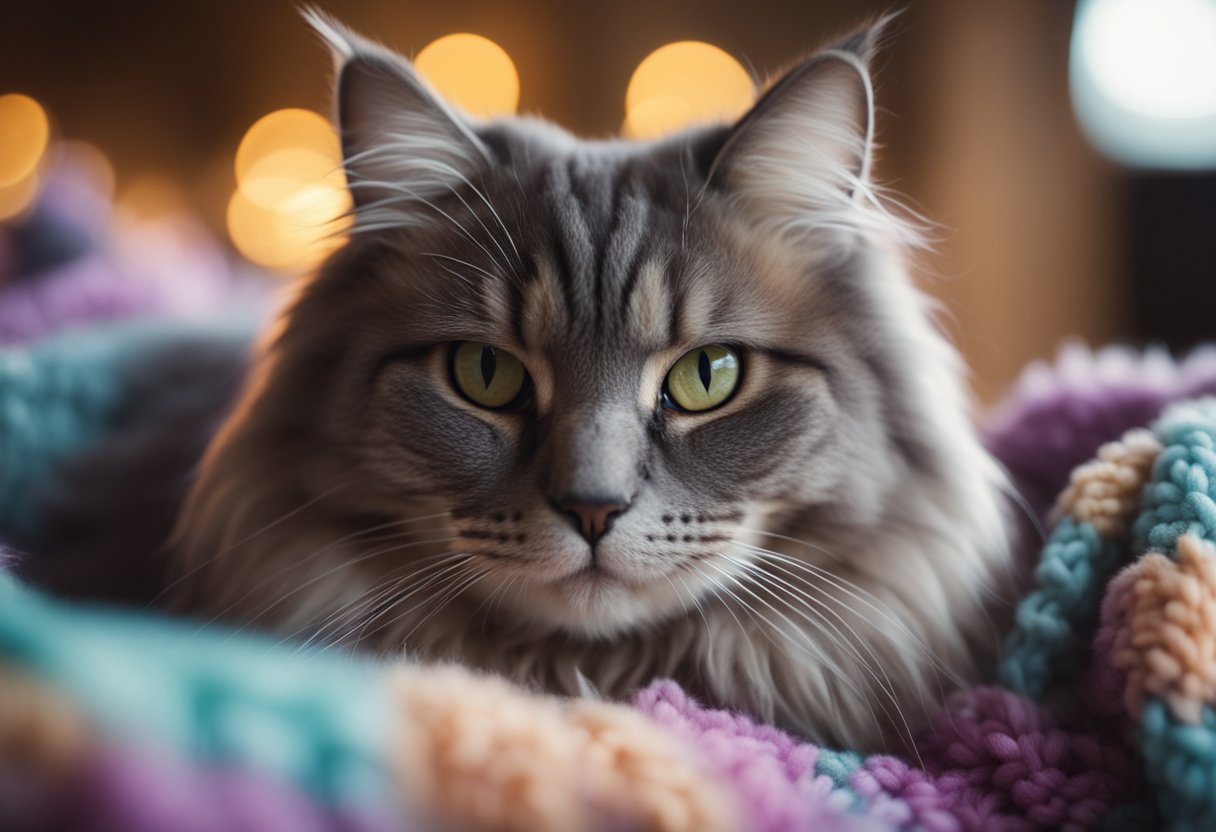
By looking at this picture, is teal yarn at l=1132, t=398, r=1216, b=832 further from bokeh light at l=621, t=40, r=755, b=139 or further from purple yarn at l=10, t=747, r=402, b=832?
bokeh light at l=621, t=40, r=755, b=139

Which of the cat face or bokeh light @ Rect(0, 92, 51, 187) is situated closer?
the cat face

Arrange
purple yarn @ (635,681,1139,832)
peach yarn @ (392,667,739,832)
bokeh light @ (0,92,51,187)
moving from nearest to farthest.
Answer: peach yarn @ (392,667,739,832)
purple yarn @ (635,681,1139,832)
bokeh light @ (0,92,51,187)

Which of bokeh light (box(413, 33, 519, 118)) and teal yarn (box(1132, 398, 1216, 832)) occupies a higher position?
bokeh light (box(413, 33, 519, 118))

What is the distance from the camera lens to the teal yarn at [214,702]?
19.9 inches

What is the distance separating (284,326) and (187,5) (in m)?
5.21

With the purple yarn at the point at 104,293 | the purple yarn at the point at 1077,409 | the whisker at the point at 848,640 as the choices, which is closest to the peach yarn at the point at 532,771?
the whisker at the point at 848,640

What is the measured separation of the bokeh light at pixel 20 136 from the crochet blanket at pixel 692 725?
322 cm

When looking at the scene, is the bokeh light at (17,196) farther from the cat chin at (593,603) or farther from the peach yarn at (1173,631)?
the peach yarn at (1173,631)

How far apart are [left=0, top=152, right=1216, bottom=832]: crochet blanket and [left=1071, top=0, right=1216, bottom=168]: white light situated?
93.0 inches

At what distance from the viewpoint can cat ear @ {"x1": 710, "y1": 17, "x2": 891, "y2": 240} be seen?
3.68 feet

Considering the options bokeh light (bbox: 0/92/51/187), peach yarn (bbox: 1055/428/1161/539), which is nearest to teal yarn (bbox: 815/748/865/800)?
peach yarn (bbox: 1055/428/1161/539)

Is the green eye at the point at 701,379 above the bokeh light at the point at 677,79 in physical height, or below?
below

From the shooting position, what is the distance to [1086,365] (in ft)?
4.82

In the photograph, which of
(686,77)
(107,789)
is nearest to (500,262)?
(107,789)
